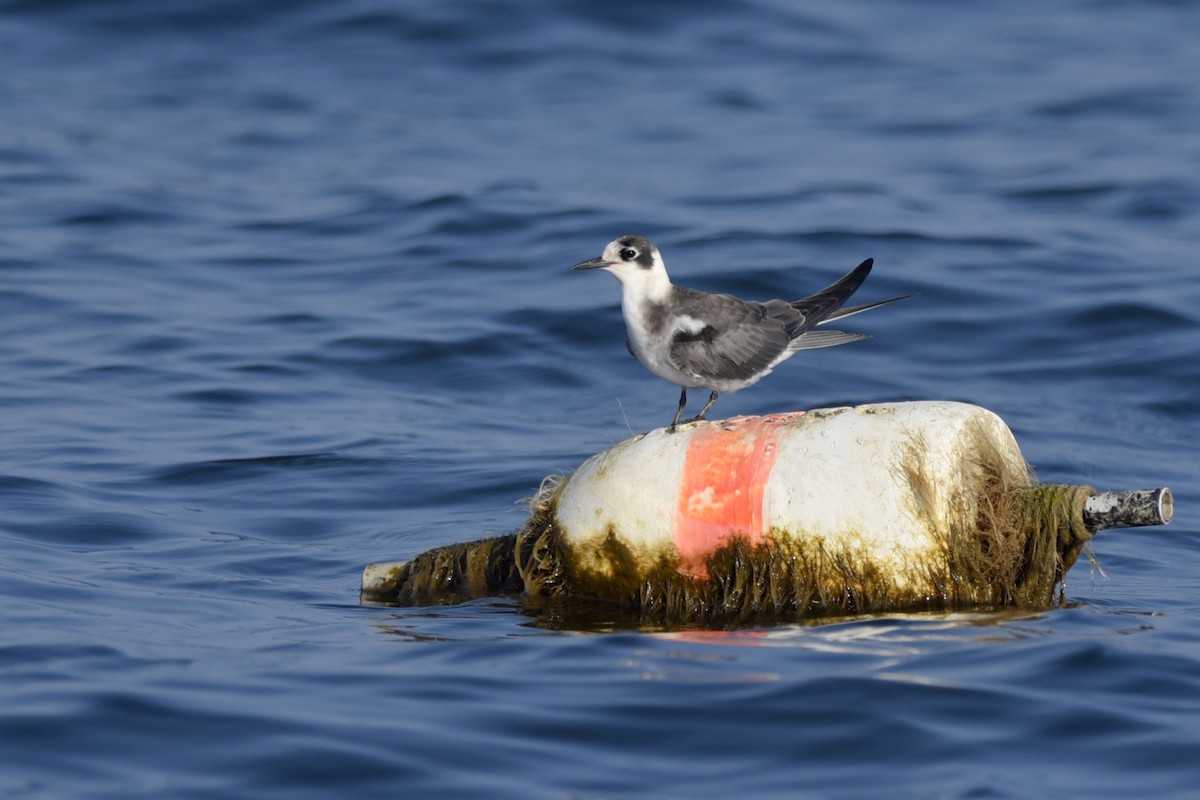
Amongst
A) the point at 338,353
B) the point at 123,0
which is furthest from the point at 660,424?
the point at 123,0

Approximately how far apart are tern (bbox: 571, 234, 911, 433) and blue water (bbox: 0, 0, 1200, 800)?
159 cm

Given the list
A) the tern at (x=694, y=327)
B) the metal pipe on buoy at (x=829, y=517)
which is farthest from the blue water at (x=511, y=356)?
the tern at (x=694, y=327)

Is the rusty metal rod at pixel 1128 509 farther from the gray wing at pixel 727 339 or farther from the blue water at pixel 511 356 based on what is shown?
the gray wing at pixel 727 339

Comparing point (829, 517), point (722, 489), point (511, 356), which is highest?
point (511, 356)

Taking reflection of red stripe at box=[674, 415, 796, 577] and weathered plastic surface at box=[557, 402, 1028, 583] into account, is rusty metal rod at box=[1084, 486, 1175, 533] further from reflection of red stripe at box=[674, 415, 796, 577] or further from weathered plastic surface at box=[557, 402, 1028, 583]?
reflection of red stripe at box=[674, 415, 796, 577]

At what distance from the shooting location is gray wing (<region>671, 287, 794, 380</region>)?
28.4ft

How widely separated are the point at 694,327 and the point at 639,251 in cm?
59

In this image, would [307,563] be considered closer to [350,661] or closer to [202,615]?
[202,615]

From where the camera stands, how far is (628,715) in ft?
21.7

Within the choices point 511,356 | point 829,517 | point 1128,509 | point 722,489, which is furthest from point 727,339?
point 511,356

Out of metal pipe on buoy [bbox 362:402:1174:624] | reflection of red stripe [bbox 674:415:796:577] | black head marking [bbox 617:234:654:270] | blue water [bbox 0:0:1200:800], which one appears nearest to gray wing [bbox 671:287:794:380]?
black head marking [bbox 617:234:654:270]

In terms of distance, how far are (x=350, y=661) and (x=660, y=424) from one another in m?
5.78

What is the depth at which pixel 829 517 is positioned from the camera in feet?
25.3

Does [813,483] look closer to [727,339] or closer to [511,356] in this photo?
[727,339]
